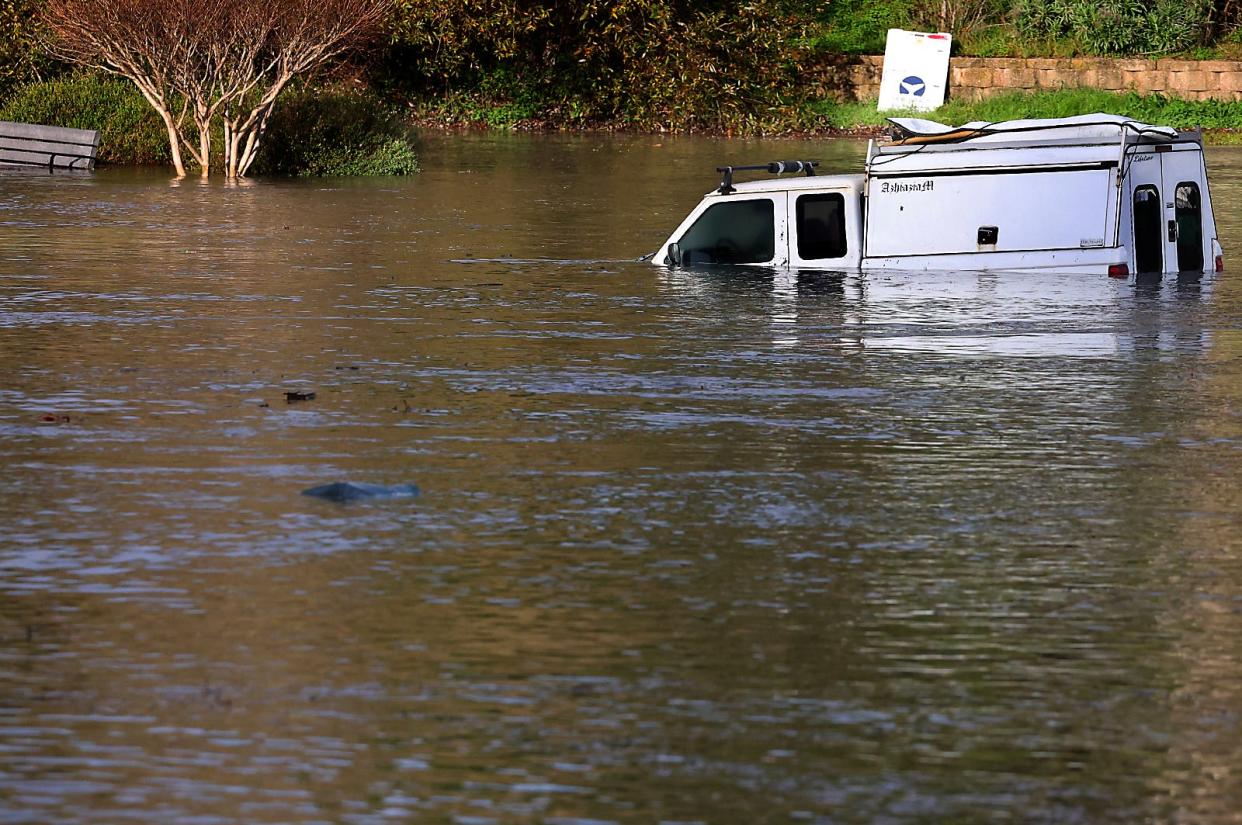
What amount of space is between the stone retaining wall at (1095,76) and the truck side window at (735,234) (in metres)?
32.4

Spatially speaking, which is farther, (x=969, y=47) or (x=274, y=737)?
(x=969, y=47)

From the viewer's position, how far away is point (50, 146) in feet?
125

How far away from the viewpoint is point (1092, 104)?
166ft

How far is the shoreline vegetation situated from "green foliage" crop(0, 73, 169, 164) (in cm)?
196

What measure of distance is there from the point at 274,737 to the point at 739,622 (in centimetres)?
218

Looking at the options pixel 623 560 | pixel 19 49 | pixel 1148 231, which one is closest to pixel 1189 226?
pixel 1148 231

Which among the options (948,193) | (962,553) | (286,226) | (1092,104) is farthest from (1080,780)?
(1092,104)

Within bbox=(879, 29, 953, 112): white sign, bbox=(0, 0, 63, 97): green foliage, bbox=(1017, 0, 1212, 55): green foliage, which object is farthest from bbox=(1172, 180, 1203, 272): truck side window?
bbox=(1017, 0, 1212, 55): green foliage

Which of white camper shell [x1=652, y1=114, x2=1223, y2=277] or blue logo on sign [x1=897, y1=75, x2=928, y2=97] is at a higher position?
blue logo on sign [x1=897, y1=75, x2=928, y2=97]

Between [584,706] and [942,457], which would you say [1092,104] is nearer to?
[942,457]

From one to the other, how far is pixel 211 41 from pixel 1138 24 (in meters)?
26.6

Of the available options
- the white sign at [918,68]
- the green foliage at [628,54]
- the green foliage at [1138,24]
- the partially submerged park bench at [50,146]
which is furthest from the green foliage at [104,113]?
the green foliage at [1138,24]

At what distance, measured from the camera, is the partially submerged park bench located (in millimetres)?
37969

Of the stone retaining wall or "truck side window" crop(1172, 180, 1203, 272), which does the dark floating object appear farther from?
the stone retaining wall
